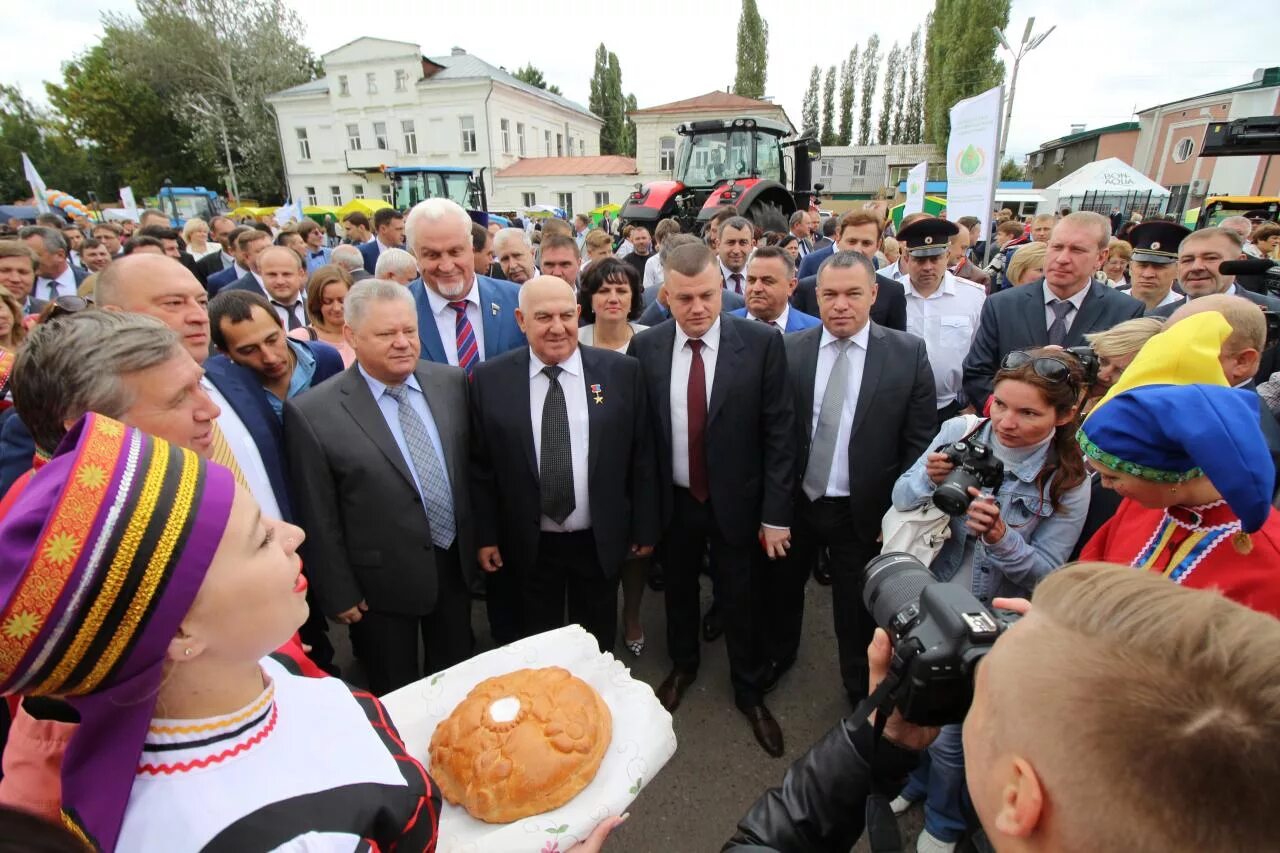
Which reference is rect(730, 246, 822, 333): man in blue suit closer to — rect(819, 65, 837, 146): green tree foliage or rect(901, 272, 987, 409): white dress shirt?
rect(901, 272, 987, 409): white dress shirt

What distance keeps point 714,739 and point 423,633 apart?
5.02 feet

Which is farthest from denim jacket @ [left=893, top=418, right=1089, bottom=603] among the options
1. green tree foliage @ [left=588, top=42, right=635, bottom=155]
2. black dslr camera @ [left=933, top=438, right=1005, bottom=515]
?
green tree foliage @ [left=588, top=42, right=635, bottom=155]

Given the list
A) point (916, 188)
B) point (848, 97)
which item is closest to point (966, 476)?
Answer: point (916, 188)

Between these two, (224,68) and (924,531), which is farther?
(224,68)

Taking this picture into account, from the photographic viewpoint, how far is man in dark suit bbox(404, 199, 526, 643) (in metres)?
3.45

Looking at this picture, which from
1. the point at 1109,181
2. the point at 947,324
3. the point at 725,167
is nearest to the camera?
the point at 947,324

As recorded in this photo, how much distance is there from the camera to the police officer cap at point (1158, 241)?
460cm

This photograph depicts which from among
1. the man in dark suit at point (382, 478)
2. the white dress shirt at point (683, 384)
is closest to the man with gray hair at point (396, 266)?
the man in dark suit at point (382, 478)

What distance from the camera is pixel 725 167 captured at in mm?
12188

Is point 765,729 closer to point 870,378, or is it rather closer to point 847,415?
point 847,415

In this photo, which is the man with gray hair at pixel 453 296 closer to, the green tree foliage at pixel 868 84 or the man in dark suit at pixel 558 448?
the man in dark suit at pixel 558 448

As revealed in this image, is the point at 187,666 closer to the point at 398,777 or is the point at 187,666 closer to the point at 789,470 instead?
the point at 398,777

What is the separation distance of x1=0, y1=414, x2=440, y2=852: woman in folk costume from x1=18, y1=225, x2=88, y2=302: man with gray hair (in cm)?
707

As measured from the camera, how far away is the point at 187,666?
908 mm
